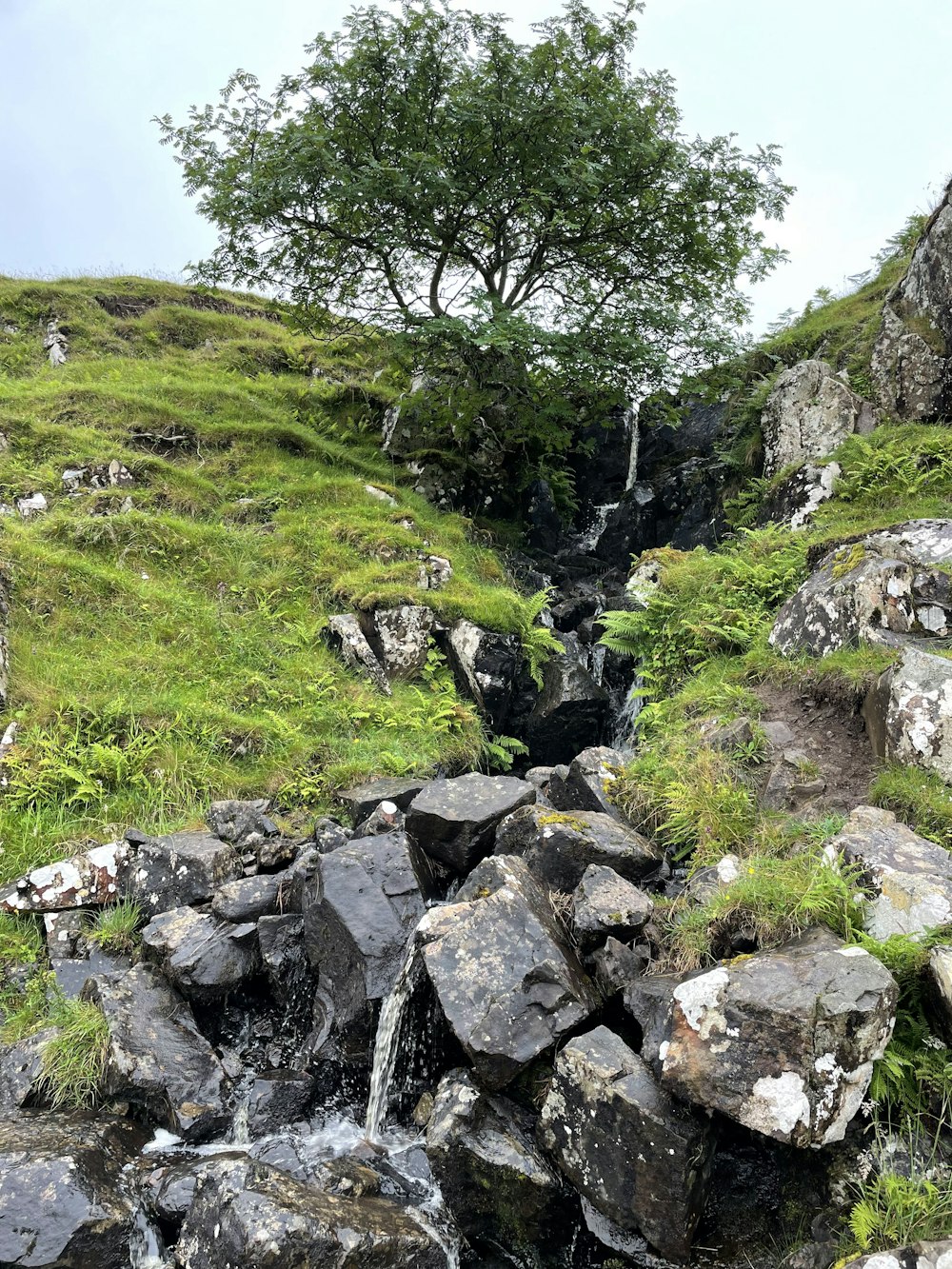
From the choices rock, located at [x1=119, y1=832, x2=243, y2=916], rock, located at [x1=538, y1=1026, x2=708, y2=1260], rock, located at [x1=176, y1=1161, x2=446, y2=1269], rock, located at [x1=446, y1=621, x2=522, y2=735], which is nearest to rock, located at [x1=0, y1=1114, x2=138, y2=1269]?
rock, located at [x1=176, y1=1161, x2=446, y2=1269]

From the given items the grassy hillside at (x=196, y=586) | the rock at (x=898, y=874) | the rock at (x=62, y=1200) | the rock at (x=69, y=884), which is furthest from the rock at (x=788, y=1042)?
the rock at (x=69, y=884)

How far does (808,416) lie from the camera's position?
46.9 feet

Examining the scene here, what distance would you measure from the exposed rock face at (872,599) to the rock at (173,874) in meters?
7.05

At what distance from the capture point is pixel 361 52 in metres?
15.0

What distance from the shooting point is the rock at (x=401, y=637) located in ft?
41.1

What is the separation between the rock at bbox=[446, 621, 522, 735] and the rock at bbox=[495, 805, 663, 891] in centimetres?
496

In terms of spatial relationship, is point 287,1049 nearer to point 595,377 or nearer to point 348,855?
point 348,855

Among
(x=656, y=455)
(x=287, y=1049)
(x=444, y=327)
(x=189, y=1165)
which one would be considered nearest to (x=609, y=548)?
(x=656, y=455)

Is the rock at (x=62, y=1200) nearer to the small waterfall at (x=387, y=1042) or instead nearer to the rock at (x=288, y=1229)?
the rock at (x=288, y=1229)

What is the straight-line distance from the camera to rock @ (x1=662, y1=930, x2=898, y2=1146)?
436 cm

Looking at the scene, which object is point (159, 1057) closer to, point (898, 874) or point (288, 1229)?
point (288, 1229)

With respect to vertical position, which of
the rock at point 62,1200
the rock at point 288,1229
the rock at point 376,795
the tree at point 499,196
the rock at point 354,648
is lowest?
the rock at point 62,1200

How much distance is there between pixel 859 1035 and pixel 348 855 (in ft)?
15.2

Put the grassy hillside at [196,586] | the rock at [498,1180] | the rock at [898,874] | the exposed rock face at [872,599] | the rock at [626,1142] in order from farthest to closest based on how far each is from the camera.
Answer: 1. the grassy hillside at [196,586]
2. the exposed rock face at [872,599]
3. the rock at [498,1180]
4. the rock at [898,874]
5. the rock at [626,1142]
